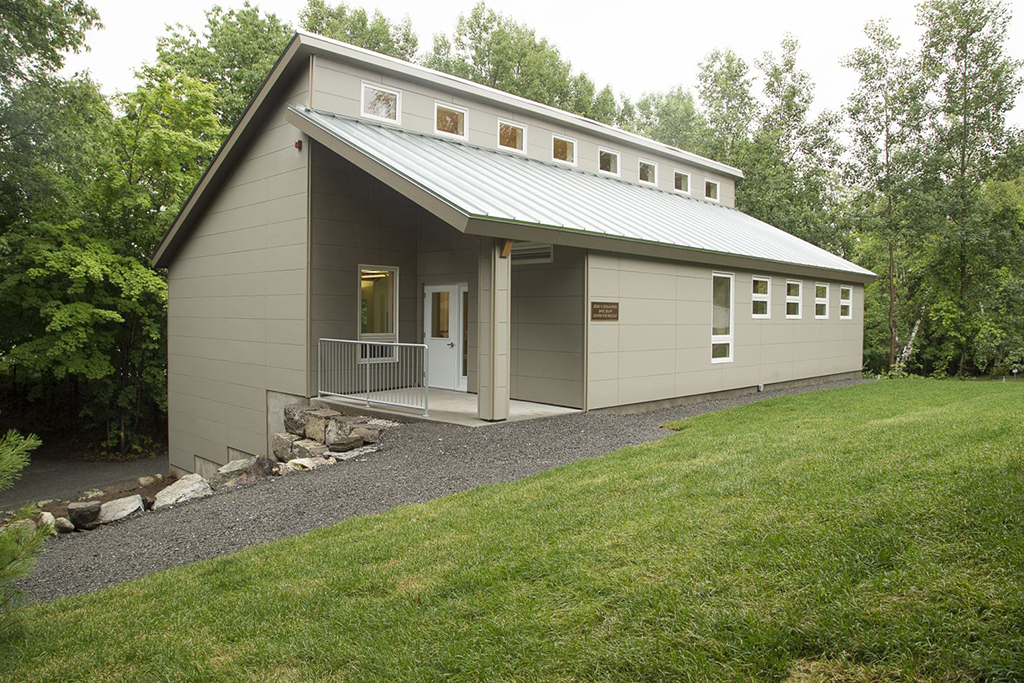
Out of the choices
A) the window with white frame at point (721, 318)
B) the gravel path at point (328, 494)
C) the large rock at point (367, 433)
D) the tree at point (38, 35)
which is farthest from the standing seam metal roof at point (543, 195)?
the tree at point (38, 35)

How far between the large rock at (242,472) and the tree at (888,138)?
22.2 metres

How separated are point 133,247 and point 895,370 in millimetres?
25513

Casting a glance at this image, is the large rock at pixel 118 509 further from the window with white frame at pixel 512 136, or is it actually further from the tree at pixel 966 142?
the tree at pixel 966 142

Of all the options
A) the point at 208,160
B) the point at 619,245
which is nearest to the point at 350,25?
the point at 208,160

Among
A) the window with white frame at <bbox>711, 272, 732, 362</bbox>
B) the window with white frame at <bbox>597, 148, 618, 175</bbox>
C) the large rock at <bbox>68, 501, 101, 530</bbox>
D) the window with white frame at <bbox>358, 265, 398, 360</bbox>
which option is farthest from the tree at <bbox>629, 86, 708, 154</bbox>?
the large rock at <bbox>68, 501, 101, 530</bbox>

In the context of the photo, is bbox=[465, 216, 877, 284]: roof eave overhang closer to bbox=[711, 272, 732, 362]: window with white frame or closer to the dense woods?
bbox=[711, 272, 732, 362]: window with white frame

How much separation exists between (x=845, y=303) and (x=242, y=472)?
54.3 ft

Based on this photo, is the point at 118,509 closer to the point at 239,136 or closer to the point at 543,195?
the point at 239,136

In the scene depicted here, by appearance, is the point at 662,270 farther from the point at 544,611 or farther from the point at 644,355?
the point at 544,611

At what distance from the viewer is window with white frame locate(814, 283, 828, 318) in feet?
57.6

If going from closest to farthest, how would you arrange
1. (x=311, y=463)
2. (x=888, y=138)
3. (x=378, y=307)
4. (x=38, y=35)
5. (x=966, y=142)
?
(x=311, y=463)
(x=378, y=307)
(x=38, y=35)
(x=966, y=142)
(x=888, y=138)

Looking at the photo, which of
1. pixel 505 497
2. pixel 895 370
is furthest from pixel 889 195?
pixel 505 497

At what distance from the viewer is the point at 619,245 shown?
→ 36.7 ft

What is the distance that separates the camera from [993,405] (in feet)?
31.8
